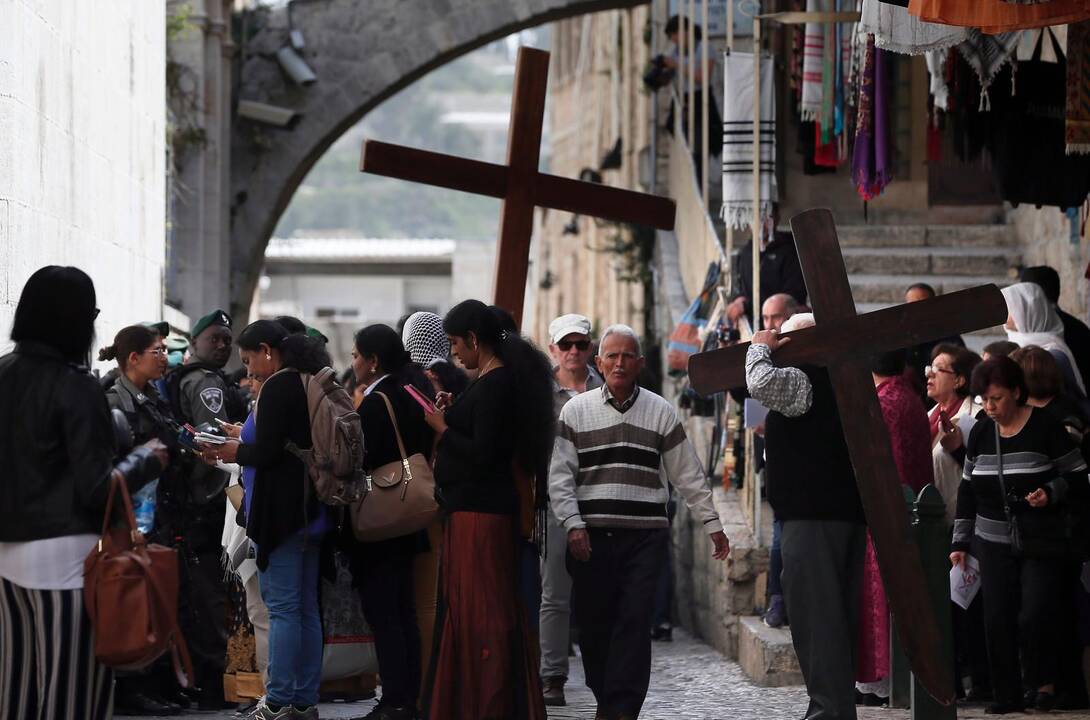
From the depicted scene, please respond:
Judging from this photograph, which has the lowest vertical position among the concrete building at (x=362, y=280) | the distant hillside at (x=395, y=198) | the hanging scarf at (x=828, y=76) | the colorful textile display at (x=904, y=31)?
the colorful textile display at (x=904, y=31)

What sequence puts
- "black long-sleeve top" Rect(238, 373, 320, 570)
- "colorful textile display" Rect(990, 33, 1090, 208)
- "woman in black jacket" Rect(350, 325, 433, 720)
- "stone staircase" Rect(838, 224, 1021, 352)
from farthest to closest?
"stone staircase" Rect(838, 224, 1021, 352), "colorful textile display" Rect(990, 33, 1090, 208), "woman in black jacket" Rect(350, 325, 433, 720), "black long-sleeve top" Rect(238, 373, 320, 570)

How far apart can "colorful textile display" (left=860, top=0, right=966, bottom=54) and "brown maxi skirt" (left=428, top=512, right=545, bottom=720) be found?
3.01 meters

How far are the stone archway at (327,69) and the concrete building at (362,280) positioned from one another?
24057 millimetres

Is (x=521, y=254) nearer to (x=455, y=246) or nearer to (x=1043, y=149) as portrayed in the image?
(x=1043, y=149)

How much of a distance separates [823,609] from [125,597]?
9.65 ft

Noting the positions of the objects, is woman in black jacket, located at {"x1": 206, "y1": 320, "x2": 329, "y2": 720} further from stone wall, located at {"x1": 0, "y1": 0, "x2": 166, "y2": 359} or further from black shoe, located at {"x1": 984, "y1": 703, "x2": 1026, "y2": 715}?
black shoe, located at {"x1": 984, "y1": 703, "x2": 1026, "y2": 715}

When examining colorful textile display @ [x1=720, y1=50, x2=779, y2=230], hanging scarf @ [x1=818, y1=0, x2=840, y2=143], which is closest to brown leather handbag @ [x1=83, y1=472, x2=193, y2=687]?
colorful textile display @ [x1=720, y1=50, x2=779, y2=230]

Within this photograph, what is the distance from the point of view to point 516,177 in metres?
9.56

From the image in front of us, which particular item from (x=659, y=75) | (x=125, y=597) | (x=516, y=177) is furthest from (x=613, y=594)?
(x=659, y=75)

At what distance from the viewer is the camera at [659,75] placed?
1728 cm

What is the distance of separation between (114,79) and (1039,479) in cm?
538

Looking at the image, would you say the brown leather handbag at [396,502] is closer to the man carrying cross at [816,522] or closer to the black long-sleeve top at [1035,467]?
the man carrying cross at [816,522]

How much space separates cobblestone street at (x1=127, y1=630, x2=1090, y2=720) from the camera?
805 cm

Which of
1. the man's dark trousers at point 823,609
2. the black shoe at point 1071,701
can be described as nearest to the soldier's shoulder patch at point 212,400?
the man's dark trousers at point 823,609
